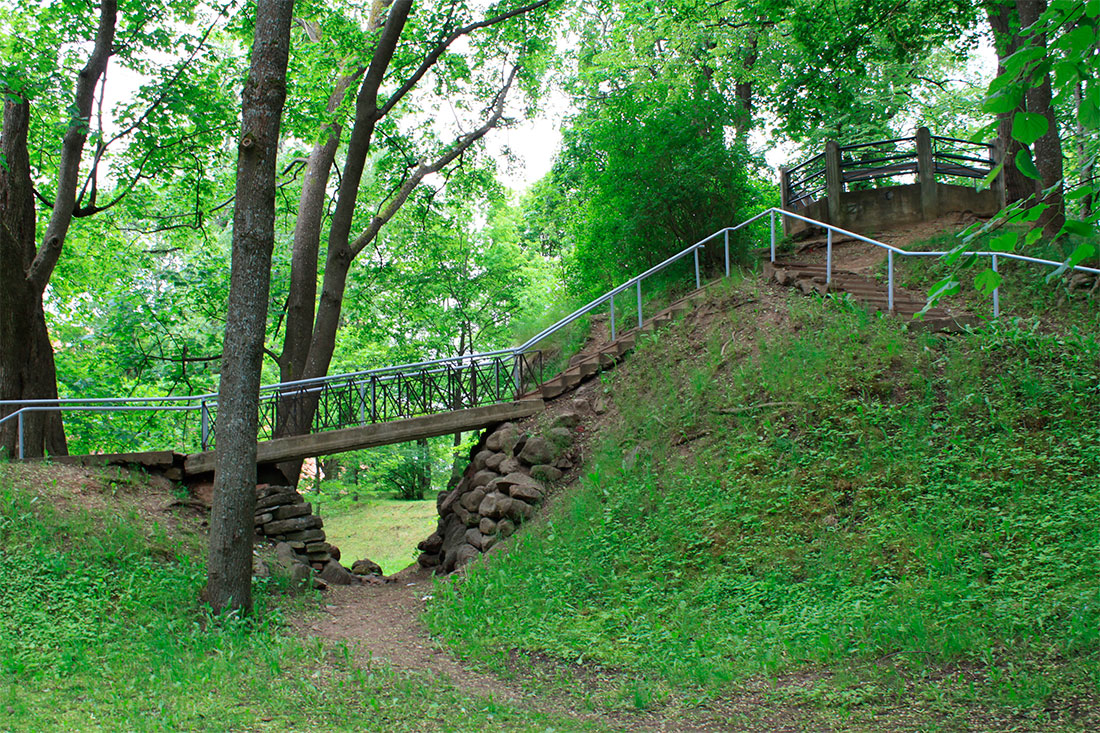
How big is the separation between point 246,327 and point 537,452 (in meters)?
4.48

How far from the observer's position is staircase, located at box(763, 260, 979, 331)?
32.3 feet

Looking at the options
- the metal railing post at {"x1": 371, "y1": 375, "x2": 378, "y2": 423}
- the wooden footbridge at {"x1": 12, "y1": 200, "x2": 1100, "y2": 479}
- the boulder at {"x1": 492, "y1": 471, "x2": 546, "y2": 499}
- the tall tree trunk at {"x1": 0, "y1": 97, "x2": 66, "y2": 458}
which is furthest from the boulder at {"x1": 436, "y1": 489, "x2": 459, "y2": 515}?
the tall tree trunk at {"x1": 0, "y1": 97, "x2": 66, "y2": 458}

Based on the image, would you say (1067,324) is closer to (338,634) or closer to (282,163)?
(338,634)

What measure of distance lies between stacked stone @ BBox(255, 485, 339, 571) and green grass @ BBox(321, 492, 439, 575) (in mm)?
4925

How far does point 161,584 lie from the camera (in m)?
7.91

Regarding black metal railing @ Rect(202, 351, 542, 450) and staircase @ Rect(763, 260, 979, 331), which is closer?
staircase @ Rect(763, 260, 979, 331)

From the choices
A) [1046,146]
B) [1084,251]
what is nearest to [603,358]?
[1046,146]

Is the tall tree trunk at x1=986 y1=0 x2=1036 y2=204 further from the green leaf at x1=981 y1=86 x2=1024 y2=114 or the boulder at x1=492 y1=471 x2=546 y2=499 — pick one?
the green leaf at x1=981 y1=86 x2=1024 y2=114

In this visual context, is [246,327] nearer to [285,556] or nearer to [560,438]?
[285,556]

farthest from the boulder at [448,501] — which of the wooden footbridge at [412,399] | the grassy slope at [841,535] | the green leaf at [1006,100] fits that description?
the green leaf at [1006,100]

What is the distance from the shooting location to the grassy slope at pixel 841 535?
5230 millimetres

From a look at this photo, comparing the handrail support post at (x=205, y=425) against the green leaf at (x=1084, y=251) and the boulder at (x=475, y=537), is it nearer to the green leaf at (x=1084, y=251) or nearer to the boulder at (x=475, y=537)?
the boulder at (x=475, y=537)

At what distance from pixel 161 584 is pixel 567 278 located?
11.9 meters

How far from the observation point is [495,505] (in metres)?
10.2
